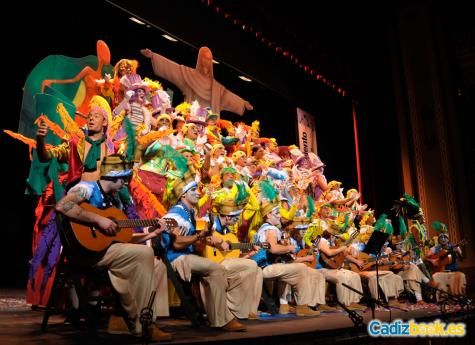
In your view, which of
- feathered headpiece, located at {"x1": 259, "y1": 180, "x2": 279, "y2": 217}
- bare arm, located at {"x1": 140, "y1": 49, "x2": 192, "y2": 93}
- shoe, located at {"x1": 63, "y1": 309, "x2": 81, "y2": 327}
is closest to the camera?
shoe, located at {"x1": 63, "y1": 309, "x2": 81, "y2": 327}

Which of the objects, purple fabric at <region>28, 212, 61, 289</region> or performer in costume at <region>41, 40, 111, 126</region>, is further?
performer in costume at <region>41, 40, 111, 126</region>

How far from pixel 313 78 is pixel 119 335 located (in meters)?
8.47

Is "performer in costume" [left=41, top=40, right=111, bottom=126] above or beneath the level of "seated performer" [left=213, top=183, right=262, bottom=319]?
above

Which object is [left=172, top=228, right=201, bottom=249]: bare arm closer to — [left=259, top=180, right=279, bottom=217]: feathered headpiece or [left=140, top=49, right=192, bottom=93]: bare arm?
[left=259, top=180, right=279, bottom=217]: feathered headpiece

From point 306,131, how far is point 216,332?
7.81 meters

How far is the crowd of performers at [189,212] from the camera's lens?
3088 millimetres

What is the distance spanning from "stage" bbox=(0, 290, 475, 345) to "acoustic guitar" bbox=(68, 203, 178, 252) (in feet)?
1.70

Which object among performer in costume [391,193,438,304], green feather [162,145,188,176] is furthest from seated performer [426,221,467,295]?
green feather [162,145,188,176]

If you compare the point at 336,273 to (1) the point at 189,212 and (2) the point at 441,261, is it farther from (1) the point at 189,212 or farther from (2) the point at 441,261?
(2) the point at 441,261

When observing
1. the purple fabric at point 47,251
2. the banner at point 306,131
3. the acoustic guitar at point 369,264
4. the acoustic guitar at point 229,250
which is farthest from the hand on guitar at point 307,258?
the banner at point 306,131

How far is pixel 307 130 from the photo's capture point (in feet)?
34.9

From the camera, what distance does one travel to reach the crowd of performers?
3.09 m

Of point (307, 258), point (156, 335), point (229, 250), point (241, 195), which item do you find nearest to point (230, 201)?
point (241, 195)

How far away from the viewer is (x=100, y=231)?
2.83 m
